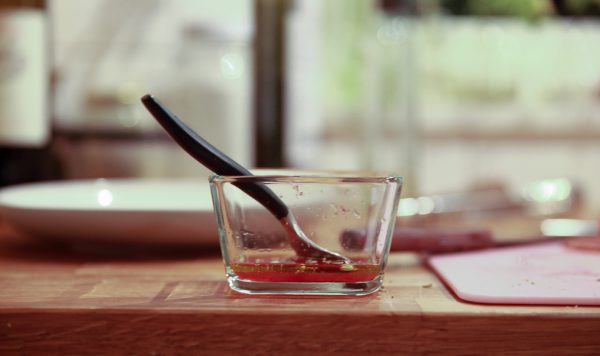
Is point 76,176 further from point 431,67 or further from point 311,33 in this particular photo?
point 431,67

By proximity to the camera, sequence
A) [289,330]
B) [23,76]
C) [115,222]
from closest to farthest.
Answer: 1. [289,330]
2. [115,222]
3. [23,76]

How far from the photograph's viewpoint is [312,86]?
0.90 metres

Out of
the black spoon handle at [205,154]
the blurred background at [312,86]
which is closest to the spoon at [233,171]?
the black spoon handle at [205,154]

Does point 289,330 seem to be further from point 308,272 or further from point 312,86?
point 312,86

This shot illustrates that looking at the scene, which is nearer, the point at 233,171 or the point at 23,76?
the point at 233,171

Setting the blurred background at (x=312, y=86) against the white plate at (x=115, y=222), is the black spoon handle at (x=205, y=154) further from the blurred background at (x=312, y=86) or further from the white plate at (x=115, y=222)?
the blurred background at (x=312, y=86)

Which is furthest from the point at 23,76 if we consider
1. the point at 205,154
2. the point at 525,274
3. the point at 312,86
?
the point at 525,274

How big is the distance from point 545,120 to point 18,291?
91 centimetres

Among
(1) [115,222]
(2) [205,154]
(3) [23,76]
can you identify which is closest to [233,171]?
(2) [205,154]

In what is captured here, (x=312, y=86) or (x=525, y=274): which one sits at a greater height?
(x=312, y=86)

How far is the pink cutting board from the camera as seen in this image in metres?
0.36

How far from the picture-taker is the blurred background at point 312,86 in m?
0.85

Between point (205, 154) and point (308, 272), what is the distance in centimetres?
8

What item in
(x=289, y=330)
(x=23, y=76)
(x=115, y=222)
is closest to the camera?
(x=289, y=330)
